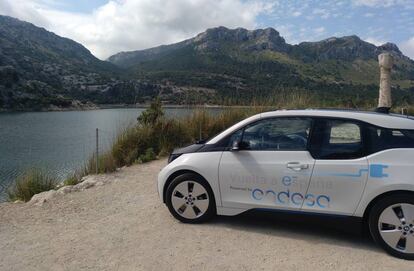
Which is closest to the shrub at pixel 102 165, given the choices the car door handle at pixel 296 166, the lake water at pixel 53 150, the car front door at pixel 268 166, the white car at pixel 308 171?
the lake water at pixel 53 150

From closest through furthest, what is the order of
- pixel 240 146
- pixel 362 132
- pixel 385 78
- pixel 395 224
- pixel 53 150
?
pixel 395 224
pixel 362 132
pixel 240 146
pixel 385 78
pixel 53 150

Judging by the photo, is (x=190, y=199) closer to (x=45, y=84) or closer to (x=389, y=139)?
(x=389, y=139)

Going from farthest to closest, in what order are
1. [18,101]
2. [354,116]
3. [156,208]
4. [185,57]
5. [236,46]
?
[236,46], [185,57], [18,101], [156,208], [354,116]

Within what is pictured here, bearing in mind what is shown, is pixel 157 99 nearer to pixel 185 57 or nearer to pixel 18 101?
pixel 18 101

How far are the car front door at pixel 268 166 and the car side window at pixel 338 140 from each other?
15 centimetres

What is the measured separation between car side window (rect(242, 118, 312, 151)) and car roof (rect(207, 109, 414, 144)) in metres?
0.07

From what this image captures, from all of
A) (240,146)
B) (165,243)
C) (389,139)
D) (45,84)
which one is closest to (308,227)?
(240,146)

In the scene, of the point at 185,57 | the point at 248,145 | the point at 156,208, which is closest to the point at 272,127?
the point at 248,145

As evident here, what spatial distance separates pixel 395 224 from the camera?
4.07 meters

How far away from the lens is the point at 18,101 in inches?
3287

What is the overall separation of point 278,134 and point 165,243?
1.99 meters

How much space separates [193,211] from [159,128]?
729 cm

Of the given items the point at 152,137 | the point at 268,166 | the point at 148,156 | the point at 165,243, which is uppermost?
the point at 268,166

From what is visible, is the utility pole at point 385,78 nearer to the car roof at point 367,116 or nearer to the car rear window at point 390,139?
the car roof at point 367,116
